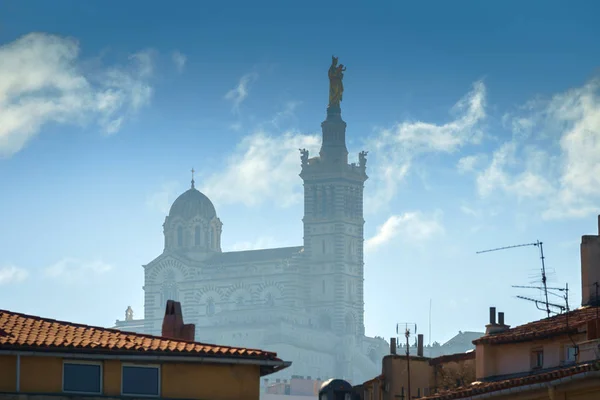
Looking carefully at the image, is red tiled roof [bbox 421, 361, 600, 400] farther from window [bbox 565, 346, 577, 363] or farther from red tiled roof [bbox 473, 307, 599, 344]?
red tiled roof [bbox 473, 307, 599, 344]

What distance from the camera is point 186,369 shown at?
26.7 m

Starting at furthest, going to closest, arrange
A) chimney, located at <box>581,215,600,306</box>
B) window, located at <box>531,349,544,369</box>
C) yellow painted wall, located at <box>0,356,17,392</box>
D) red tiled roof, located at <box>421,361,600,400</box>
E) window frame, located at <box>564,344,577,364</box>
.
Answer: chimney, located at <box>581,215,600,306</box> → window, located at <box>531,349,544,369</box> → window frame, located at <box>564,344,577,364</box> → yellow painted wall, located at <box>0,356,17,392</box> → red tiled roof, located at <box>421,361,600,400</box>

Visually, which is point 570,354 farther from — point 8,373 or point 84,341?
point 8,373

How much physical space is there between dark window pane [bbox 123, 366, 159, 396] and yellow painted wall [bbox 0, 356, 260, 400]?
0.37 ft

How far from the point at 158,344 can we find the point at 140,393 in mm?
839

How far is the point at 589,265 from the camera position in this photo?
35.1 meters

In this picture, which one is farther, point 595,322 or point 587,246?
point 587,246

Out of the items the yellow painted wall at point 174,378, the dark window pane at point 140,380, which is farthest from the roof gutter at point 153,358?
the dark window pane at point 140,380

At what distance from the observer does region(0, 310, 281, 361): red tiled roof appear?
2605 cm

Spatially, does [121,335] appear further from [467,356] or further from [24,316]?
[467,356]

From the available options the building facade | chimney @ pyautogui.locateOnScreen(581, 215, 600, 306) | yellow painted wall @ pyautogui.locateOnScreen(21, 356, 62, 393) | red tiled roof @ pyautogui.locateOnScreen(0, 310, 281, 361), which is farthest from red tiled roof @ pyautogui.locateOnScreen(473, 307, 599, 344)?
yellow painted wall @ pyautogui.locateOnScreen(21, 356, 62, 393)

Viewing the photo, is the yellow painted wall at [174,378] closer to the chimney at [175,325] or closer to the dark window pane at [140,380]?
the dark window pane at [140,380]

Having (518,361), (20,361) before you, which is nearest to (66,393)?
(20,361)

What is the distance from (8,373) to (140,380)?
1.83 m
